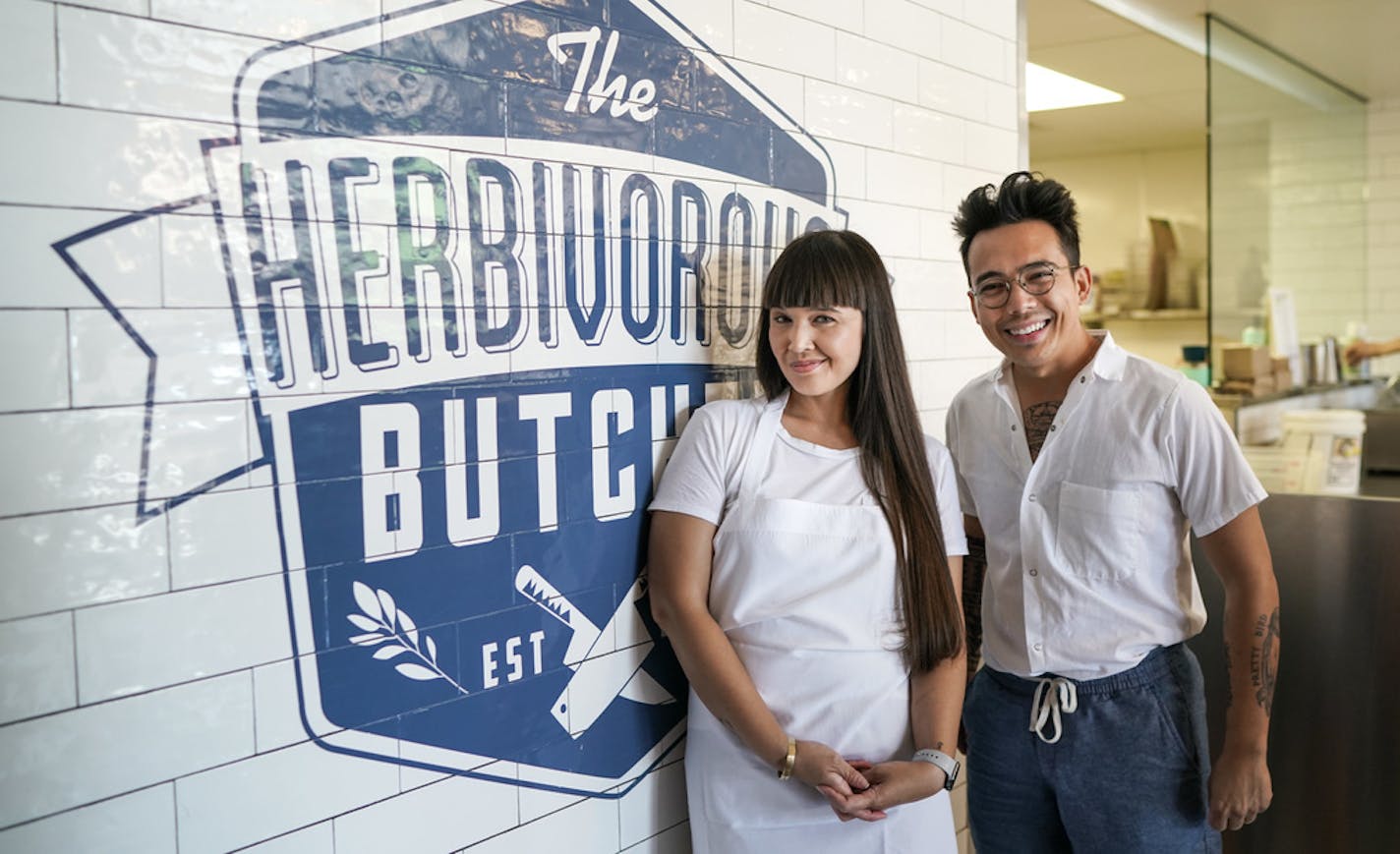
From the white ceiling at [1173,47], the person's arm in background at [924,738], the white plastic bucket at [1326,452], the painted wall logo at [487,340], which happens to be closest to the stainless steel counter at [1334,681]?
the white plastic bucket at [1326,452]

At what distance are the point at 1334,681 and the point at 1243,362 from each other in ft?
7.22

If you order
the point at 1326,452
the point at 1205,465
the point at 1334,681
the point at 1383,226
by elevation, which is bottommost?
the point at 1334,681

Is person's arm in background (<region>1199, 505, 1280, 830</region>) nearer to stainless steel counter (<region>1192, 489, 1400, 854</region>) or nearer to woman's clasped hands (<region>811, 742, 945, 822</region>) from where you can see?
woman's clasped hands (<region>811, 742, 945, 822</region>)

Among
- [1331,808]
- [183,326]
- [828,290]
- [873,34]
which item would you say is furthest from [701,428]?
[1331,808]

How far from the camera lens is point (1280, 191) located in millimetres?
5949

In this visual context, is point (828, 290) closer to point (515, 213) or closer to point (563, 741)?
point (515, 213)

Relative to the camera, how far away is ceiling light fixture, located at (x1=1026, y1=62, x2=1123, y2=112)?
18.5 feet

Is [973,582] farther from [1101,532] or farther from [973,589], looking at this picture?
[1101,532]

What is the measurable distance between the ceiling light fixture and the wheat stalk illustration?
4.66 metres

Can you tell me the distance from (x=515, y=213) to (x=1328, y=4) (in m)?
4.64

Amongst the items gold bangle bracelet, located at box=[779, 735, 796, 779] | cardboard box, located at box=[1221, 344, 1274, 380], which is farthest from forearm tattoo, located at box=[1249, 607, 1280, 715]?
cardboard box, located at box=[1221, 344, 1274, 380]

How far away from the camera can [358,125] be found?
1.55 m

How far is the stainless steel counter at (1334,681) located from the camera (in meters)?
3.02

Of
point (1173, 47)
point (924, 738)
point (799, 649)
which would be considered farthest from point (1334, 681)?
point (1173, 47)
